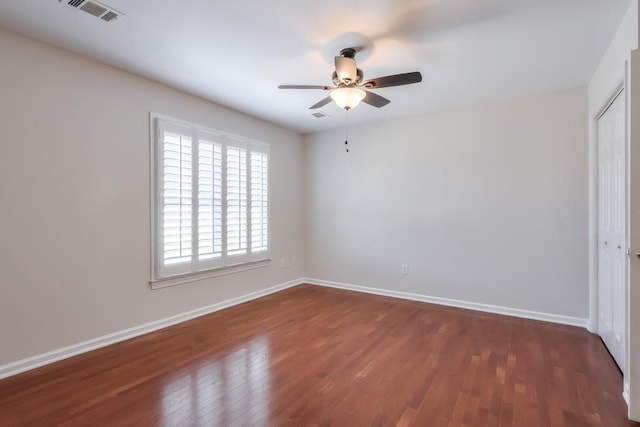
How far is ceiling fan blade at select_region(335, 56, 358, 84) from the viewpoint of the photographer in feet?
7.89

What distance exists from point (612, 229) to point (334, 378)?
2605mm

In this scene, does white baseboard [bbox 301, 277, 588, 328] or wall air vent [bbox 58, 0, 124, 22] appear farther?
white baseboard [bbox 301, 277, 588, 328]

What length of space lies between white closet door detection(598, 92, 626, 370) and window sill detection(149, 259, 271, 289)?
3.82 m

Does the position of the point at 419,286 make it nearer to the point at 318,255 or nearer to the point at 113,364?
the point at 318,255

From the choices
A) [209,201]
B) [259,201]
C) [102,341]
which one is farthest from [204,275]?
[259,201]

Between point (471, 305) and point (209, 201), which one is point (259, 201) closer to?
point (209, 201)

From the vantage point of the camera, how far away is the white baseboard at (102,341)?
2439 mm

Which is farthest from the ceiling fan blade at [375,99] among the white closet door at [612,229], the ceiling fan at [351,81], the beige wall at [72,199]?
the white closet door at [612,229]

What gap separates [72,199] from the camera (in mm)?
2746

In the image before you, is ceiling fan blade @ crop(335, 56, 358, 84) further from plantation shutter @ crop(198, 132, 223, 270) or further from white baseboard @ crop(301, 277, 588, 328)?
white baseboard @ crop(301, 277, 588, 328)

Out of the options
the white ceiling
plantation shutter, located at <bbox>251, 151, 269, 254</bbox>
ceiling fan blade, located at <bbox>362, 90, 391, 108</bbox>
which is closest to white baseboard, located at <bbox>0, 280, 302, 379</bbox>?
plantation shutter, located at <bbox>251, 151, 269, 254</bbox>

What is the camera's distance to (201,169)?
12.2 feet

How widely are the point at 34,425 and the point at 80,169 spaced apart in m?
1.93

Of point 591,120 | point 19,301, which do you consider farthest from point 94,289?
point 591,120
